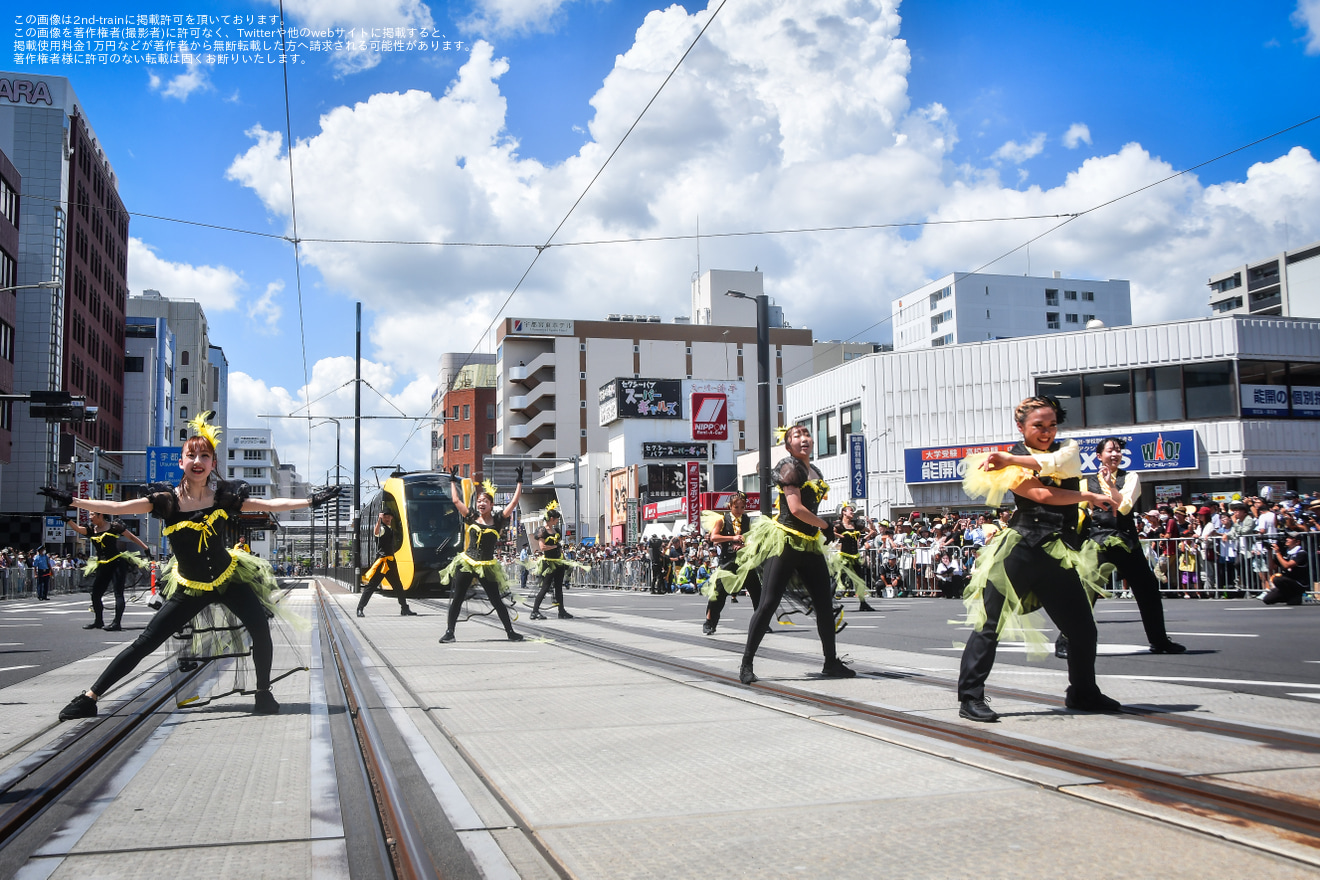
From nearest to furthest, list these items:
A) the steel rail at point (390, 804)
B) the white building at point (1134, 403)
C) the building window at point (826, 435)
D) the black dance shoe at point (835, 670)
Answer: the steel rail at point (390, 804)
the black dance shoe at point (835, 670)
the white building at point (1134, 403)
the building window at point (826, 435)

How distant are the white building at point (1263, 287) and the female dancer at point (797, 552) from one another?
77488 millimetres

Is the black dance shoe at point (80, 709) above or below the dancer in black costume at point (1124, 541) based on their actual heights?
below

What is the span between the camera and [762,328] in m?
20.1

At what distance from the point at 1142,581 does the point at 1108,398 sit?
32.0 meters

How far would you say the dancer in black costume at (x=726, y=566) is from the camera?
34.8 ft

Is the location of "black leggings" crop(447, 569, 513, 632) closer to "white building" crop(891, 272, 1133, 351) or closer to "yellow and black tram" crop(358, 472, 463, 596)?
"yellow and black tram" crop(358, 472, 463, 596)

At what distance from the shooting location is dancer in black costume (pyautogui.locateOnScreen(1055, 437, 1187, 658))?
8.54 m

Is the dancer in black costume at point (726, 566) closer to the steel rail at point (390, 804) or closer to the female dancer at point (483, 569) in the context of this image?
the female dancer at point (483, 569)

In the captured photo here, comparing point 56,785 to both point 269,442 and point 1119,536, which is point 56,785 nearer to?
point 1119,536

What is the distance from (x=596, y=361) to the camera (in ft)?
310

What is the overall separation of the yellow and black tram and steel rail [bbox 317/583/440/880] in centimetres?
2059

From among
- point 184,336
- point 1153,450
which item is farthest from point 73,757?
point 184,336

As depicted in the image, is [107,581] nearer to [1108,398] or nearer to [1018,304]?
[1108,398]

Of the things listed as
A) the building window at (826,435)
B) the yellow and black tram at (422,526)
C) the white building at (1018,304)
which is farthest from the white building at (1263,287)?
the yellow and black tram at (422,526)
